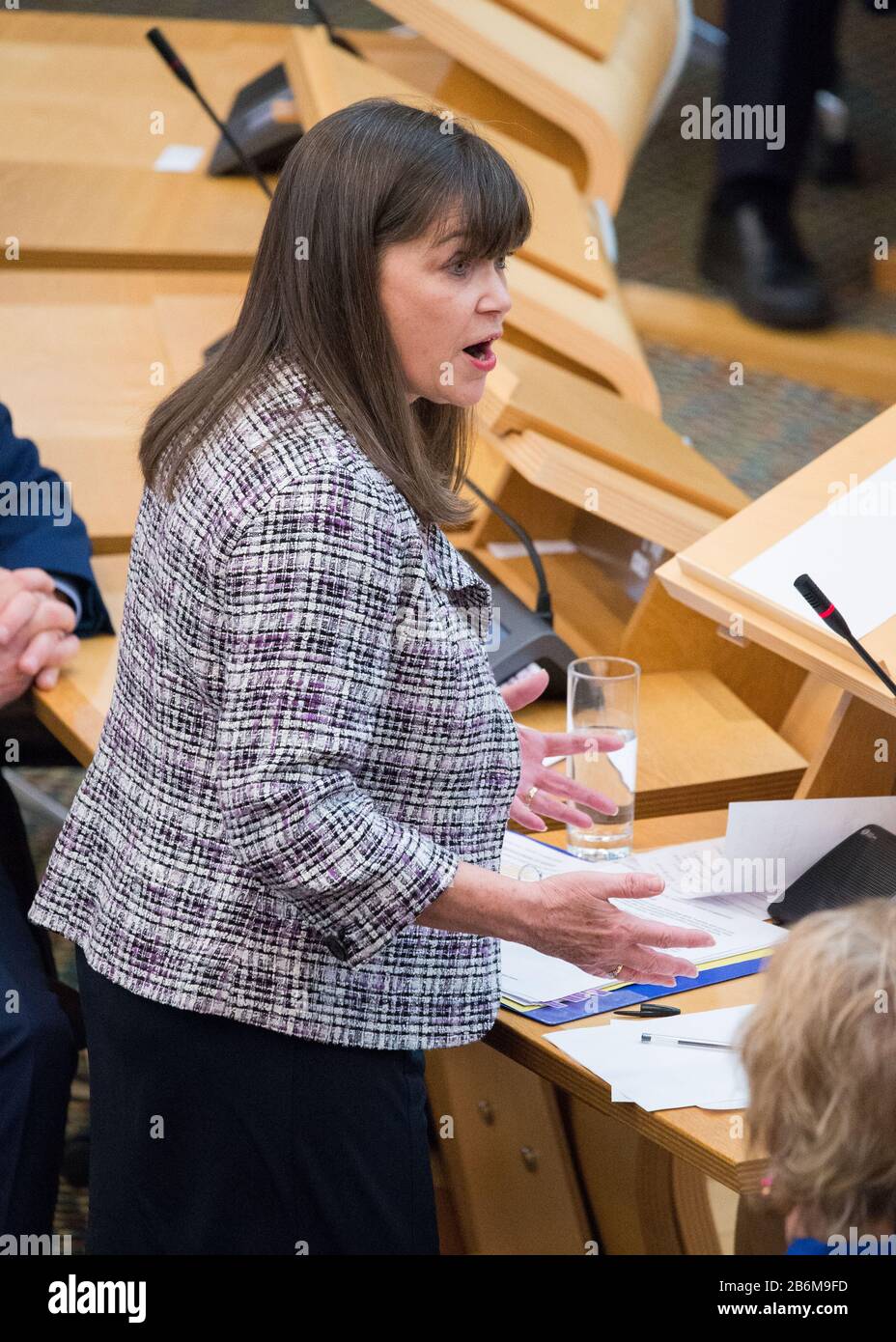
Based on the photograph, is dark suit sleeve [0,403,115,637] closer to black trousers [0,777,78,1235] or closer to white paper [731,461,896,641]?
black trousers [0,777,78,1235]

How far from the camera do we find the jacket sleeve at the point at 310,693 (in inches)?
39.9

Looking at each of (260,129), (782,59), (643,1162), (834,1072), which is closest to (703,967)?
(643,1162)

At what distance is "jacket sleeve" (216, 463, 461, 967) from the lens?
39.9 inches

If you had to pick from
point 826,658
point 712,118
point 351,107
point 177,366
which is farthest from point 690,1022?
point 712,118

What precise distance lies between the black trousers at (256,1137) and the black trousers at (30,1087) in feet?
1.16

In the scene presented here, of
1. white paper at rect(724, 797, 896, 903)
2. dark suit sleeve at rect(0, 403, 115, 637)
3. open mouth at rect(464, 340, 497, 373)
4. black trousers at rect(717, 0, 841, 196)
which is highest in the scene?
black trousers at rect(717, 0, 841, 196)

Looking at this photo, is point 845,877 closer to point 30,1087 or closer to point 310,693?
point 310,693

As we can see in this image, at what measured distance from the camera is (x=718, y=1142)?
3.64 ft

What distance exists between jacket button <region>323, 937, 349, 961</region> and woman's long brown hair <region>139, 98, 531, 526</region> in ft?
0.92

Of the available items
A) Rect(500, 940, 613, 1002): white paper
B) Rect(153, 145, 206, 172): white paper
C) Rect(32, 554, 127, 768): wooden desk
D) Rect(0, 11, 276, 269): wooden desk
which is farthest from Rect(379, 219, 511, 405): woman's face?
Rect(153, 145, 206, 172): white paper

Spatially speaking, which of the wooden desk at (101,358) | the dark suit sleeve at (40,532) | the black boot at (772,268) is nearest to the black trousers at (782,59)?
the black boot at (772,268)

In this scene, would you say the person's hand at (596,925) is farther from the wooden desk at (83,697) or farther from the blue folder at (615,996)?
the wooden desk at (83,697)

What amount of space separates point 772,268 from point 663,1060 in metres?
3.16

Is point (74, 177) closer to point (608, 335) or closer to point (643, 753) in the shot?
point (608, 335)
